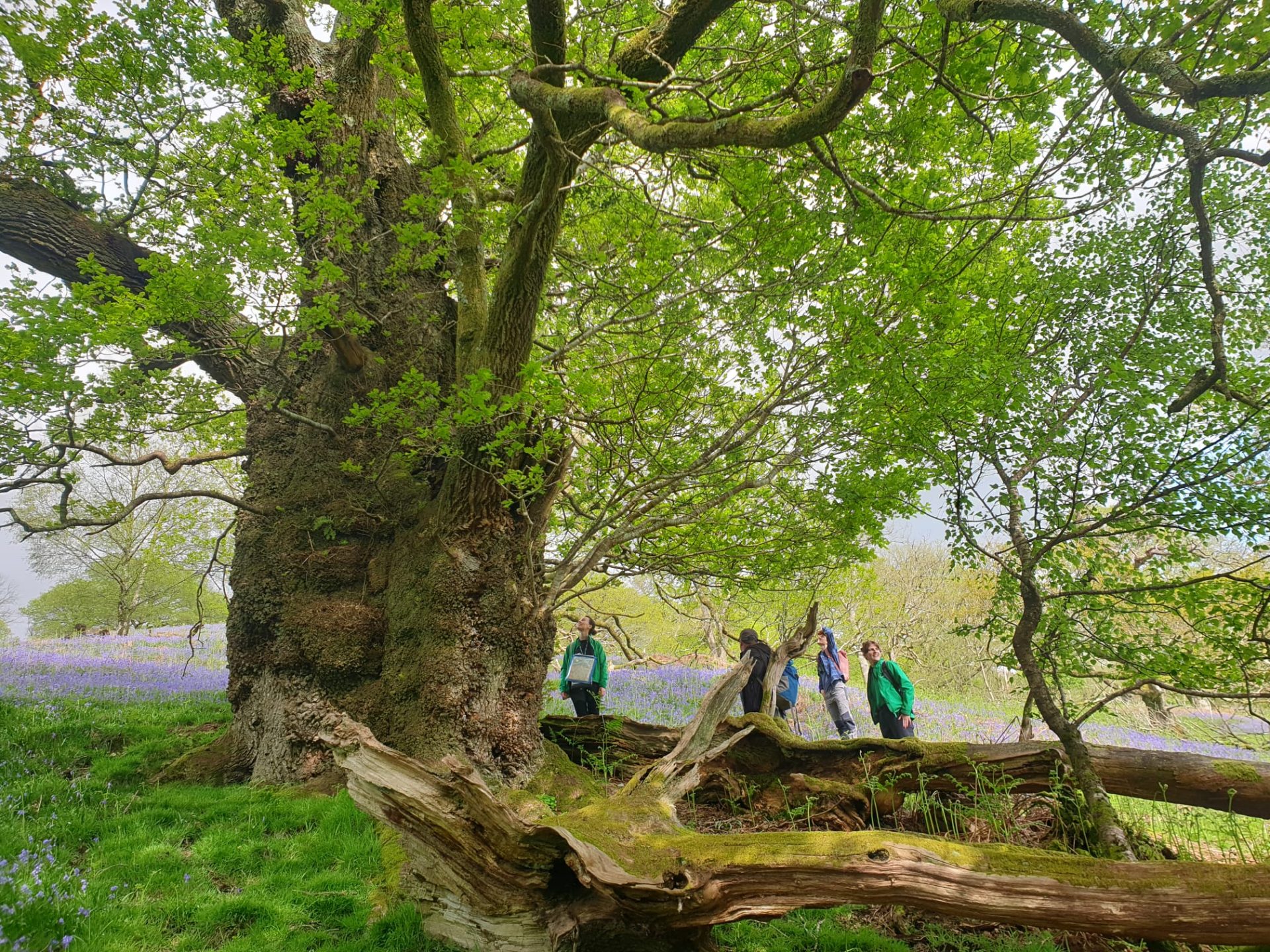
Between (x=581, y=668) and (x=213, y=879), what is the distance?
5.47 metres

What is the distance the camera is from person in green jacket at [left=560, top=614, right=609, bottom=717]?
9.77m

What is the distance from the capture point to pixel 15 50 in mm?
5648

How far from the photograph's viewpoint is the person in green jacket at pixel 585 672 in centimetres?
977

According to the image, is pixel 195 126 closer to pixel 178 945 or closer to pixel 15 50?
pixel 15 50

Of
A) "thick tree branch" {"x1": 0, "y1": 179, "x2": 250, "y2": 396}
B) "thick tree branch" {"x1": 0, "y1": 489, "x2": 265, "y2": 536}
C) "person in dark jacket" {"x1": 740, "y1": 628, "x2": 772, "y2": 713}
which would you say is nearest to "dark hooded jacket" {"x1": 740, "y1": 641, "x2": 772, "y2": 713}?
"person in dark jacket" {"x1": 740, "y1": 628, "x2": 772, "y2": 713}

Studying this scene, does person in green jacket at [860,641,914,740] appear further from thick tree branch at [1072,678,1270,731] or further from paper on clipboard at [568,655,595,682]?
thick tree branch at [1072,678,1270,731]

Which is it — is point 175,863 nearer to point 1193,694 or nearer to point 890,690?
point 1193,694

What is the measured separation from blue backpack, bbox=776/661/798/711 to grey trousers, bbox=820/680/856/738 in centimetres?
69

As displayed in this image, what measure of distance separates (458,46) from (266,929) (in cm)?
855

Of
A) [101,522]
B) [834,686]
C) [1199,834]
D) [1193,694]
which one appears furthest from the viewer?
[834,686]

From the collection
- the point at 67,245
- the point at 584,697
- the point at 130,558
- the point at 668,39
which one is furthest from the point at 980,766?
the point at 130,558

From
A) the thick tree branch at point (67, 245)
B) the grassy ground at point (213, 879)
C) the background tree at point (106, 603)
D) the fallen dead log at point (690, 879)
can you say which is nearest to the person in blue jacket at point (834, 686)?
the grassy ground at point (213, 879)

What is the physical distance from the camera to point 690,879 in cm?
362

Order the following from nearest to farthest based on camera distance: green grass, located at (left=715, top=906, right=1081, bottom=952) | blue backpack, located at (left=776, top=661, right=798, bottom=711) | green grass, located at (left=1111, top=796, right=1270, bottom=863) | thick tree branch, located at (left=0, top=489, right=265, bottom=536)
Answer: green grass, located at (left=715, top=906, right=1081, bottom=952), green grass, located at (left=1111, top=796, right=1270, bottom=863), thick tree branch, located at (left=0, top=489, right=265, bottom=536), blue backpack, located at (left=776, top=661, right=798, bottom=711)
